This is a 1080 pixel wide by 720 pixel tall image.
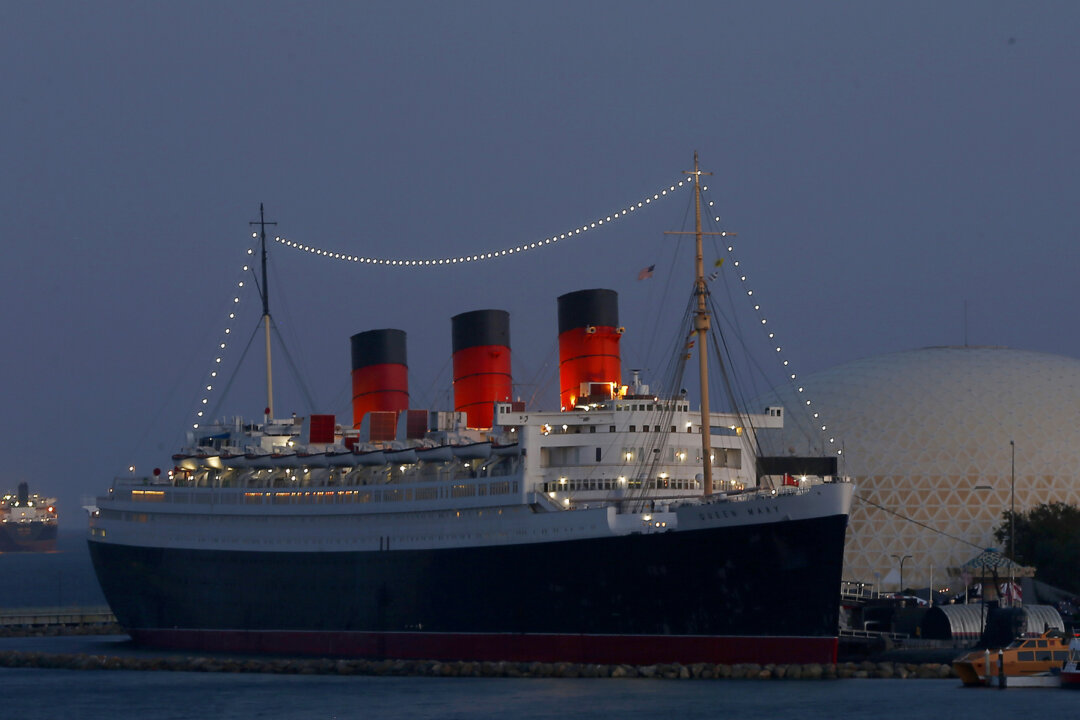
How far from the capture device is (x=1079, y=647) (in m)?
51.6

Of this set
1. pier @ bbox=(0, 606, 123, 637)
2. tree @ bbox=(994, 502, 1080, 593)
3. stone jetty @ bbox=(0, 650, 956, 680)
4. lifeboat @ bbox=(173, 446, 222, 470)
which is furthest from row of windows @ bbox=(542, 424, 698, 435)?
pier @ bbox=(0, 606, 123, 637)

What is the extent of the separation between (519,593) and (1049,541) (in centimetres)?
3668

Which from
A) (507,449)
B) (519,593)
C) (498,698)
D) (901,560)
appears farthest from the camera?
(901,560)

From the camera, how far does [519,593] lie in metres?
58.6

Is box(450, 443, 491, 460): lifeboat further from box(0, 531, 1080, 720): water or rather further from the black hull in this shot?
box(0, 531, 1080, 720): water

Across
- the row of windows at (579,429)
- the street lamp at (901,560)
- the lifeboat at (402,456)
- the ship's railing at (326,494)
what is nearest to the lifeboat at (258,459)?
the ship's railing at (326,494)

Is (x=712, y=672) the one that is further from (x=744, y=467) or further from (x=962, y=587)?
(x=962, y=587)

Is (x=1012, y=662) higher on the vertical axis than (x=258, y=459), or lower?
lower

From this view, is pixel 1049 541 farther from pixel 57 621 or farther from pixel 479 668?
pixel 57 621

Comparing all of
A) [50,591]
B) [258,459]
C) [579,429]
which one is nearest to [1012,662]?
[579,429]

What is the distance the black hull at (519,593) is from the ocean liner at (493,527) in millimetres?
72

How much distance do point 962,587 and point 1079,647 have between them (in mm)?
37960

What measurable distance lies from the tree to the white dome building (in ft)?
8.02

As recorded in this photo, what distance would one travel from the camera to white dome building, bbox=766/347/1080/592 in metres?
92.4
